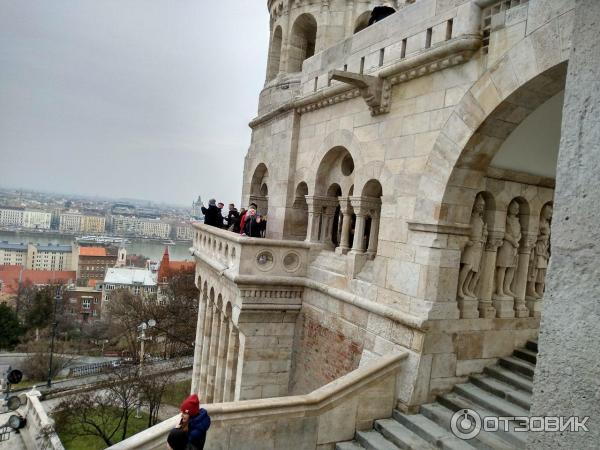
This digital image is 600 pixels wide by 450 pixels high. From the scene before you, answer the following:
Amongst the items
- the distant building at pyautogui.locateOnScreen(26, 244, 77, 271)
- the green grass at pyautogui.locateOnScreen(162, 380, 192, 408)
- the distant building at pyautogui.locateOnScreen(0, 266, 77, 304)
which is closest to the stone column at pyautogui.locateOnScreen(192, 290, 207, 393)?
the green grass at pyautogui.locateOnScreen(162, 380, 192, 408)

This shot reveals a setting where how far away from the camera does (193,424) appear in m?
4.27

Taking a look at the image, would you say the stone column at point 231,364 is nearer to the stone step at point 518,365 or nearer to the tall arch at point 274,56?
the stone step at point 518,365

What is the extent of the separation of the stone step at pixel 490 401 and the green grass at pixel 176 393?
770 inches

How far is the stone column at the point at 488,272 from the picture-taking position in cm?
626

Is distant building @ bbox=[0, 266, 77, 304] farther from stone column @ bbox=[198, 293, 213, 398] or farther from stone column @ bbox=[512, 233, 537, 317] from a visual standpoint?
stone column @ bbox=[512, 233, 537, 317]

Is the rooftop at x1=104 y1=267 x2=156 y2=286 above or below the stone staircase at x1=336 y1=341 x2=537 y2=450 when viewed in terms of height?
below

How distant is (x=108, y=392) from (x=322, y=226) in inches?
701

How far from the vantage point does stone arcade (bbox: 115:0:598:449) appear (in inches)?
205

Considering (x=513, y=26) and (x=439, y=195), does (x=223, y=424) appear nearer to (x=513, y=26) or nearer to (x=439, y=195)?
(x=439, y=195)

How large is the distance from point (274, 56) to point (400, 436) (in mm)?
10786

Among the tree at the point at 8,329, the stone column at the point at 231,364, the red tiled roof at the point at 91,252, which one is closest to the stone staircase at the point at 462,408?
the stone column at the point at 231,364

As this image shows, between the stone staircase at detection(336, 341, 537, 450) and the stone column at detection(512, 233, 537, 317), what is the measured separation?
29.3 inches

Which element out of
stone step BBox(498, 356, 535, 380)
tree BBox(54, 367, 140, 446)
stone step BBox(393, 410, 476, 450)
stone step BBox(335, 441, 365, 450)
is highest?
stone step BBox(498, 356, 535, 380)

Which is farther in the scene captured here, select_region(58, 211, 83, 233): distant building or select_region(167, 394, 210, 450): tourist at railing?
select_region(58, 211, 83, 233): distant building
